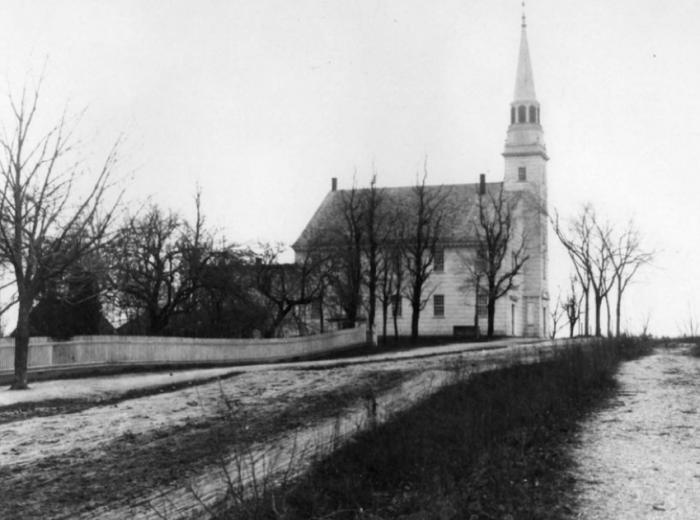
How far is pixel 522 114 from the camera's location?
6850 centimetres

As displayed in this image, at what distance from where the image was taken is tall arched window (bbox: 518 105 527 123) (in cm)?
6812

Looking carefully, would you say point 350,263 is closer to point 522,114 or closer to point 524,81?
point 522,114

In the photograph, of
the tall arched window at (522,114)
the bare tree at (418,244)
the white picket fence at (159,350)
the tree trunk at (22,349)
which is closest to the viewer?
the tree trunk at (22,349)

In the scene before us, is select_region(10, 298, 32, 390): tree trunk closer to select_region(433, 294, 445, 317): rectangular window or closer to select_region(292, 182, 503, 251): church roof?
select_region(292, 182, 503, 251): church roof

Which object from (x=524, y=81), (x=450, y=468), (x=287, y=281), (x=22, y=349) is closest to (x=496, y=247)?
(x=287, y=281)

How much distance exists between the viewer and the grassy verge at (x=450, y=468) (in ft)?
28.8

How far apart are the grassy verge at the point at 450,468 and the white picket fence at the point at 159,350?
13.9 metres

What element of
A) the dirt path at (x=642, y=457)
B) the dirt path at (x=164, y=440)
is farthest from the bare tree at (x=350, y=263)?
the dirt path at (x=642, y=457)

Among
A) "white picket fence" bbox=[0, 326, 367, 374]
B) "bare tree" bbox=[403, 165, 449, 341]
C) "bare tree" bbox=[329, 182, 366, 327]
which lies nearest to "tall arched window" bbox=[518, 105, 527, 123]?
"bare tree" bbox=[403, 165, 449, 341]

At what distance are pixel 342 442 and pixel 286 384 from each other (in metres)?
8.82

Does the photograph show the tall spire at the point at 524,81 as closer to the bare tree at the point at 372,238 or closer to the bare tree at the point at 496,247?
the bare tree at the point at 496,247

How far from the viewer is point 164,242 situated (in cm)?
4603

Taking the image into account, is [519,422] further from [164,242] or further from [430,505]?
[164,242]

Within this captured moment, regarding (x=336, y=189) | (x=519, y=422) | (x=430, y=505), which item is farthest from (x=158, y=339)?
(x=336, y=189)
